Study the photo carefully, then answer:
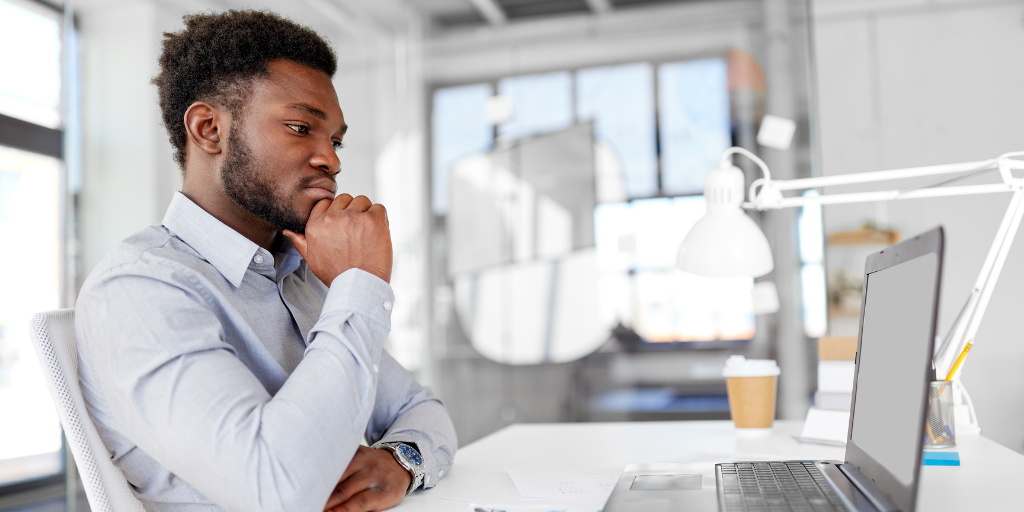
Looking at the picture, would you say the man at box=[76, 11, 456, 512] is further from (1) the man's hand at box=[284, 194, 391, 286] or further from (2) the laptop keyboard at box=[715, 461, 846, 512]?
(2) the laptop keyboard at box=[715, 461, 846, 512]

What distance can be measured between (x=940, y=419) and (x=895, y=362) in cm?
60

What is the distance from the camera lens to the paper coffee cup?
1656mm

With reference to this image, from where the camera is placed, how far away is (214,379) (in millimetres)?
891

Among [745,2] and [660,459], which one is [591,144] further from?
[660,459]

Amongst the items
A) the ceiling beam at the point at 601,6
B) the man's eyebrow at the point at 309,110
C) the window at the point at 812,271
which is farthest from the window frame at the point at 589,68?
the man's eyebrow at the point at 309,110

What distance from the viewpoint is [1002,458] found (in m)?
→ 1.26

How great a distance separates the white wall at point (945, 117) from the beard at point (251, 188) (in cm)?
241

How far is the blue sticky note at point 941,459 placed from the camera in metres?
1.21

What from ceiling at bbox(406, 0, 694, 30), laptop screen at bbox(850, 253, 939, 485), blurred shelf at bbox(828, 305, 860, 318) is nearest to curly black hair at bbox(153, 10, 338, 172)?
laptop screen at bbox(850, 253, 939, 485)

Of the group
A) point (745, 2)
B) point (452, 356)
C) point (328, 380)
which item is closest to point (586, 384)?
point (452, 356)

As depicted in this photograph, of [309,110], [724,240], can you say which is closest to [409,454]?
[309,110]

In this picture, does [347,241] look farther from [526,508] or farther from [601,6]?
[601,6]

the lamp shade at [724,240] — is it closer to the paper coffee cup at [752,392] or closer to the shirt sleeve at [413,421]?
the paper coffee cup at [752,392]

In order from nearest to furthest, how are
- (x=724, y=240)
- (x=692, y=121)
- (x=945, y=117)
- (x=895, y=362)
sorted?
(x=895, y=362)
(x=724, y=240)
(x=945, y=117)
(x=692, y=121)
